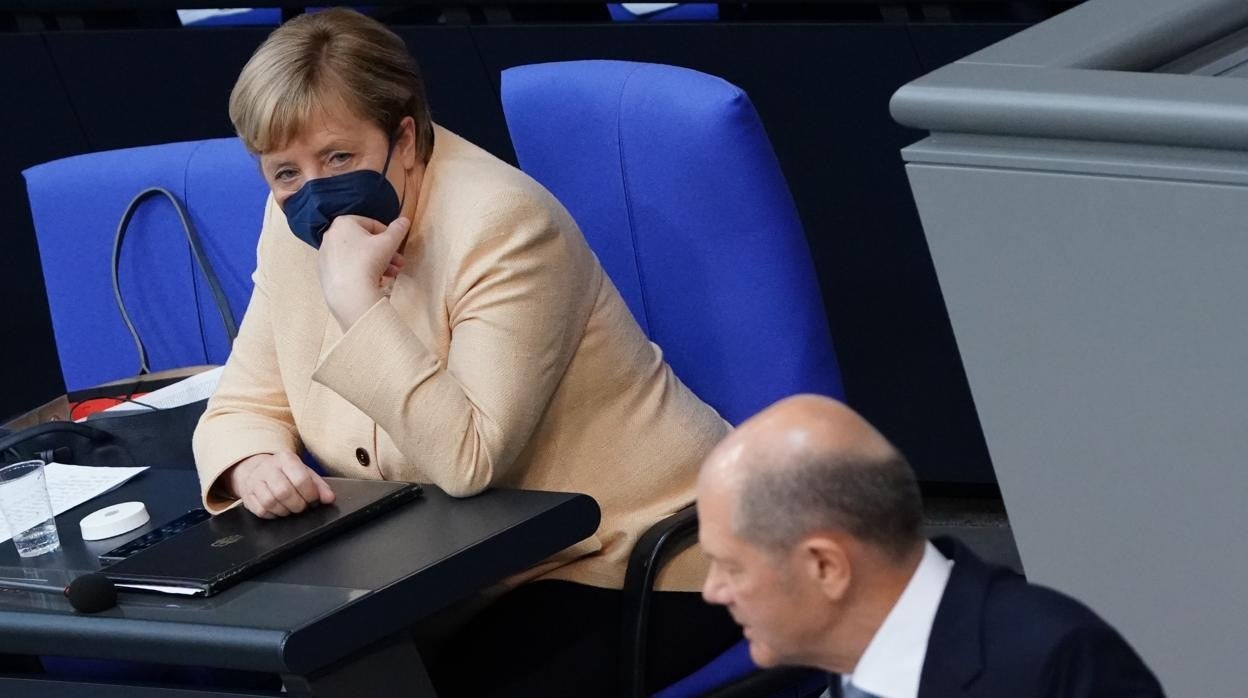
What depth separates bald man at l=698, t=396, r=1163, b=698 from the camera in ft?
4.08

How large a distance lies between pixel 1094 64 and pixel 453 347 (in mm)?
841

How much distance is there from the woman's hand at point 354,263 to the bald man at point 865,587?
1.01 metres

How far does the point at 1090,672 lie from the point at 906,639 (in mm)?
124

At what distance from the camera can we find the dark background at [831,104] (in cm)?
351

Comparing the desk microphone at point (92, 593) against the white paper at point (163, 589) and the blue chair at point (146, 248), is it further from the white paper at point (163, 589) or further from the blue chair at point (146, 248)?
the blue chair at point (146, 248)

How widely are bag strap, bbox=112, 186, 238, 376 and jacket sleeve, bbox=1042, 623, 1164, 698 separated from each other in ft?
6.24

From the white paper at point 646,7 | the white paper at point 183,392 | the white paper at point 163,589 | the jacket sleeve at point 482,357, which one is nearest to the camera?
the white paper at point 163,589

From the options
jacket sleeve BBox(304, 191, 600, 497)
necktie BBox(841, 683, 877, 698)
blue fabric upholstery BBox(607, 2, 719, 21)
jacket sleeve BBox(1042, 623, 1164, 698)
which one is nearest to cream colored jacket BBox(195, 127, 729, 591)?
jacket sleeve BBox(304, 191, 600, 497)

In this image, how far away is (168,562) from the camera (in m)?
2.03

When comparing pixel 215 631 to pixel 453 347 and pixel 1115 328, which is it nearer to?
pixel 453 347

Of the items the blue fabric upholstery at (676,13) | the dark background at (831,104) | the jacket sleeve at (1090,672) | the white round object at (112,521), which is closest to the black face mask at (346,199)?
the white round object at (112,521)

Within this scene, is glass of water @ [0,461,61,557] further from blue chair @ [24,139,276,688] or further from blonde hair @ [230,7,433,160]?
blue chair @ [24,139,276,688]

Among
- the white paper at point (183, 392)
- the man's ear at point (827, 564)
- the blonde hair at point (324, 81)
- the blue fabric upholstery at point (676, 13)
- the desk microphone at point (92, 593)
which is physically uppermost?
the blonde hair at point (324, 81)

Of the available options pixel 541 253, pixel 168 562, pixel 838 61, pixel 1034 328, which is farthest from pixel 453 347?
pixel 838 61
